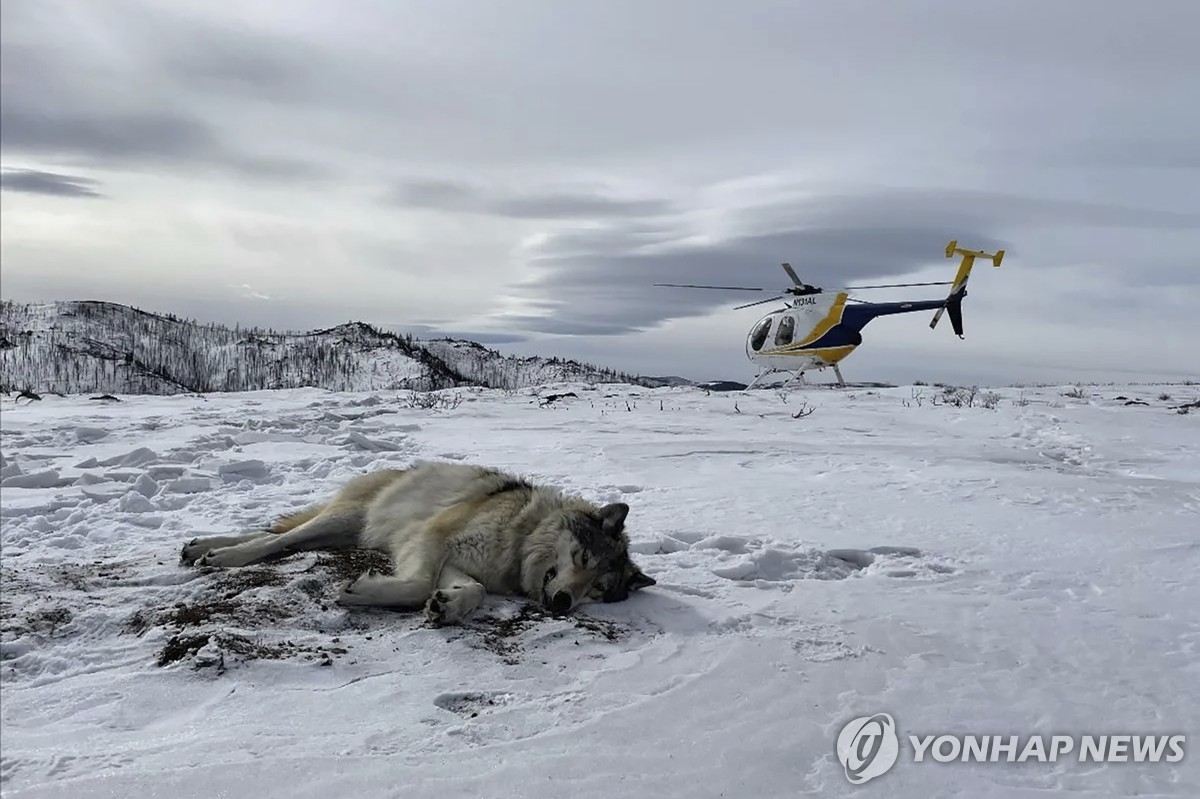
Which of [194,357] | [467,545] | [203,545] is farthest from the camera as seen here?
[194,357]

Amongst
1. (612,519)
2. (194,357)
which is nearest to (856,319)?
(612,519)

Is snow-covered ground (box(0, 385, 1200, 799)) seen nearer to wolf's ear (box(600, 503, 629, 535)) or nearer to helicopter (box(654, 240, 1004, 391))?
wolf's ear (box(600, 503, 629, 535))

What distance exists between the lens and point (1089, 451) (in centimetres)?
947

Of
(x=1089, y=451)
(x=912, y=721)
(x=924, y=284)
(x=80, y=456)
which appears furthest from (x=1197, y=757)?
(x=924, y=284)

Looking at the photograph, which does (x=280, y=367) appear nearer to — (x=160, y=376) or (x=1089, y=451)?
(x=160, y=376)

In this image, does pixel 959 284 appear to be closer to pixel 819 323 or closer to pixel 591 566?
pixel 819 323

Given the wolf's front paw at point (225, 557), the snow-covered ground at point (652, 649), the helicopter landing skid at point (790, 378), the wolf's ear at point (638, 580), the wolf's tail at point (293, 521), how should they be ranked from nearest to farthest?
the snow-covered ground at point (652, 649)
the wolf's ear at point (638, 580)
the wolf's front paw at point (225, 557)
the wolf's tail at point (293, 521)
the helicopter landing skid at point (790, 378)

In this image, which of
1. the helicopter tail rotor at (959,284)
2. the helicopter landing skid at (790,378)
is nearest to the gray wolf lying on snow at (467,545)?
the helicopter landing skid at (790,378)

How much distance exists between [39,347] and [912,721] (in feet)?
126

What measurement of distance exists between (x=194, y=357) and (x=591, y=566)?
40998 mm

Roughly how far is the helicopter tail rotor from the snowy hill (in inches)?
442

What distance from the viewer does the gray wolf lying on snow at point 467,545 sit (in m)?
3.89

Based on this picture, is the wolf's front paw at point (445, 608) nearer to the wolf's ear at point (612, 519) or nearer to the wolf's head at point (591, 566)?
the wolf's head at point (591, 566)

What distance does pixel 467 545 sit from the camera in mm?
4289
